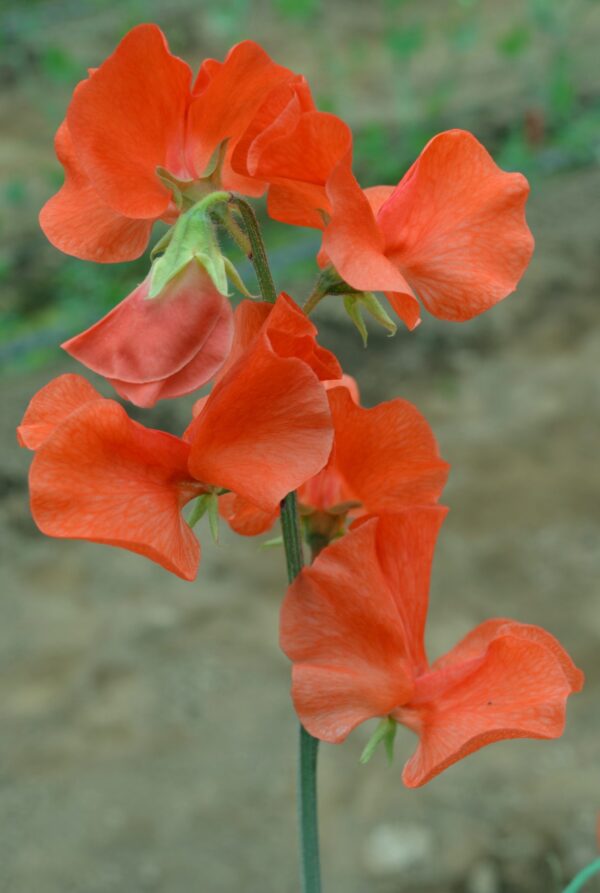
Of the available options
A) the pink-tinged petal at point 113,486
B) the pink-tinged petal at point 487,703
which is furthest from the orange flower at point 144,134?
the pink-tinged petal at point 487,703

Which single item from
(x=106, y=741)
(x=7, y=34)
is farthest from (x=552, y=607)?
(x=7, y=34)

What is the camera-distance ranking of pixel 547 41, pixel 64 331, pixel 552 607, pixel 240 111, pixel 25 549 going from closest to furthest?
pixel 240 111, pixel 552 607, pixel 25 549, pixel 64 331, pixel 547 41

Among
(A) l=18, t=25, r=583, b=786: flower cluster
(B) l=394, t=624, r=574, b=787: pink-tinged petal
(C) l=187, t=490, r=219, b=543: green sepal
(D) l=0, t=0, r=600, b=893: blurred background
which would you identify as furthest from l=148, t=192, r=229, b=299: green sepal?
(D) l=0, t=0, r=600, b=893: blurred background

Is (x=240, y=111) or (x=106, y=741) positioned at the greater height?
(x=240, y=111)

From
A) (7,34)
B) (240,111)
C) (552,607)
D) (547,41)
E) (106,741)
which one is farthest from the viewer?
(547,41)

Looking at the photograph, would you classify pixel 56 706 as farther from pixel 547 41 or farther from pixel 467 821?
pixel 547 41

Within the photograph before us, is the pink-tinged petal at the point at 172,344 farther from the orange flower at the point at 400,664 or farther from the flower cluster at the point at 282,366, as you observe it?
the orange flower at the point at 400,664

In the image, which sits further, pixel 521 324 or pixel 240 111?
pixel 521 324
